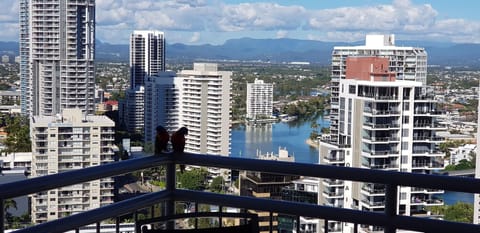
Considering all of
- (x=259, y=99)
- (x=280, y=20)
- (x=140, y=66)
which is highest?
(x=280, y=20)

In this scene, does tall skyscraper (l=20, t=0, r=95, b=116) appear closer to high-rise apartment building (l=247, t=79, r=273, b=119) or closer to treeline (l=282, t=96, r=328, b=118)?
high-rise apartment building (l=247, t=79, r=273, b=119)

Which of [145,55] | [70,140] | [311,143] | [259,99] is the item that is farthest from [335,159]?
[145,55]

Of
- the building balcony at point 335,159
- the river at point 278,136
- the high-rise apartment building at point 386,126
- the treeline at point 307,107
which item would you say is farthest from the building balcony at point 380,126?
the treeline at point 307,107

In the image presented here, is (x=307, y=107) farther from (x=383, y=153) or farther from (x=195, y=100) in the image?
(x=383, y=153)

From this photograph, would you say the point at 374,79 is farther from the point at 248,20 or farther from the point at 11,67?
the point at 11,67

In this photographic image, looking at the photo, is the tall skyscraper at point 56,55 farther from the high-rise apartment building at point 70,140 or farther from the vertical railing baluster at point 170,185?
the vertical railing baluster at point 170,185

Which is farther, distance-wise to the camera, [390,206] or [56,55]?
[56,55]
